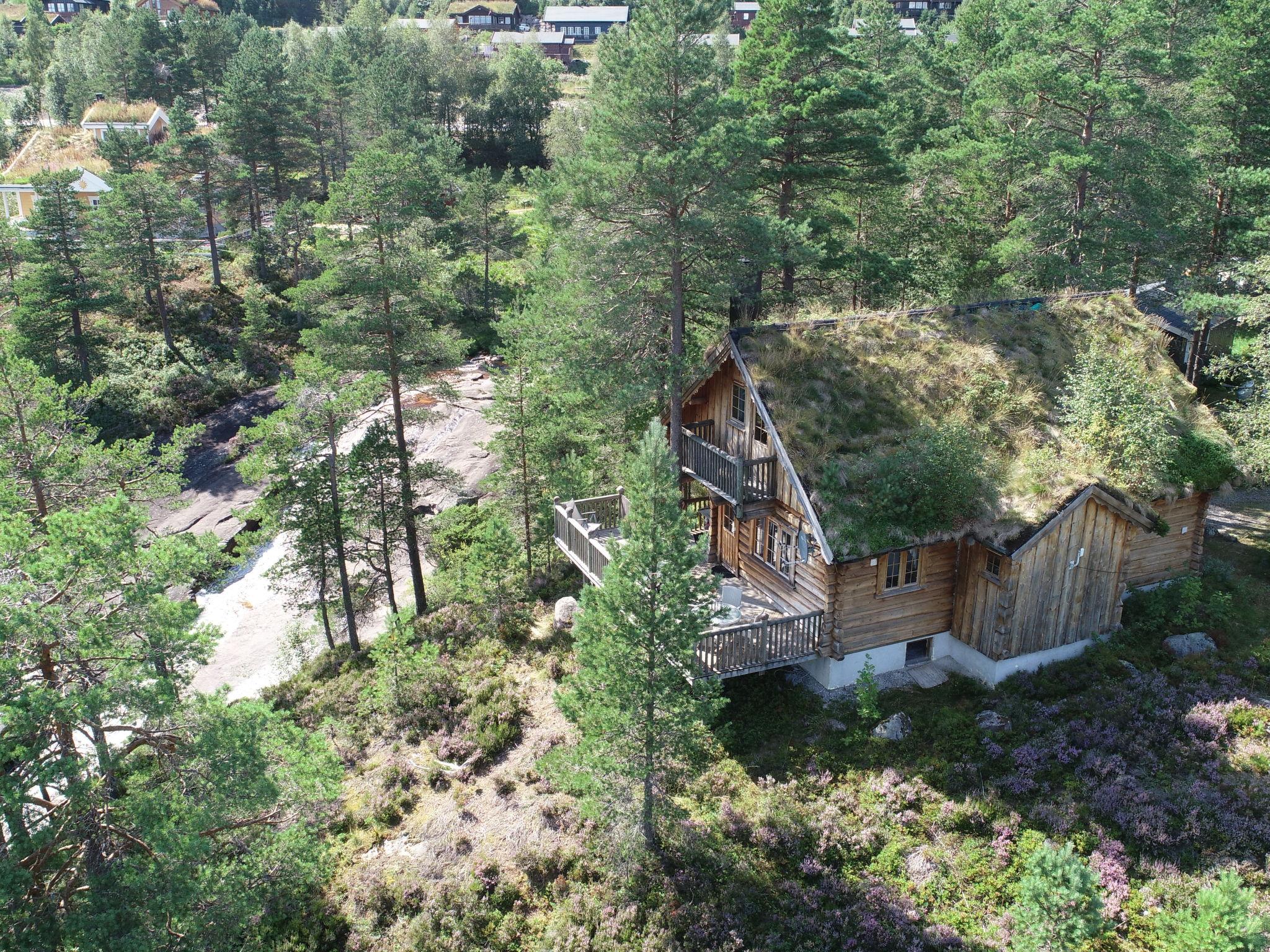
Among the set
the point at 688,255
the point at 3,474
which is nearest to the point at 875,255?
the point at 688,255

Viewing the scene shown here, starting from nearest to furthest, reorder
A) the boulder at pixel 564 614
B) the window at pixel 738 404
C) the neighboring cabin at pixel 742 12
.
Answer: the window at pixel 738 404
the boulder at pixel 564 614
the neighboring cabin at pixel 742 12

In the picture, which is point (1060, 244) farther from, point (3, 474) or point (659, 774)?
point (3, 474)

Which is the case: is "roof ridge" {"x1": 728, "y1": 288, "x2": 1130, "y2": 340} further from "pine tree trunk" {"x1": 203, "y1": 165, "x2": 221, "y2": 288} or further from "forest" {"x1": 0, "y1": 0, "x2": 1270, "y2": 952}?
Answer: "pine tree trunk" {"x1": 203, "y1": 165, "x2": 221, "y2": 288}

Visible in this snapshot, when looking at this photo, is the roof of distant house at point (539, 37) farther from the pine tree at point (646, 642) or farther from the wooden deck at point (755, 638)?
the pine tree at point (646, 642)

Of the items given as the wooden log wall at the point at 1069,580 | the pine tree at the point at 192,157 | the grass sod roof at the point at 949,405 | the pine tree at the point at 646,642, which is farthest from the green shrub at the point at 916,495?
the pine tree at the point at 192,157

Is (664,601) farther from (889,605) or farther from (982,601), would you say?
(982,601)
